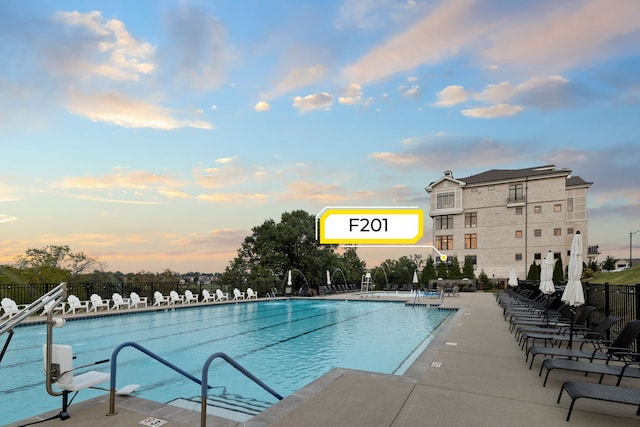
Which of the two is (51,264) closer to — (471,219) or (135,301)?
(135,301)

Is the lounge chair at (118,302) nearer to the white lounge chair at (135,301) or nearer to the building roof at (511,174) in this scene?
the white lounge chair at (135,301)

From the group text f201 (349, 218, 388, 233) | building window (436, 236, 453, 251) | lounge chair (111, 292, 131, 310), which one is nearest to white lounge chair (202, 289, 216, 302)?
lounge chair (111, 292, 131, 310)

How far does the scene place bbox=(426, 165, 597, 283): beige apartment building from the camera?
4431 cm

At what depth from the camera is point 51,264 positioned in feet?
95.8

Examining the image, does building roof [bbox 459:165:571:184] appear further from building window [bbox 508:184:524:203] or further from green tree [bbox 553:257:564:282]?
green tree [bbox 553:257:564:282]

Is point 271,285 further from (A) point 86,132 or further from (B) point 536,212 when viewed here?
(B) point 536,212

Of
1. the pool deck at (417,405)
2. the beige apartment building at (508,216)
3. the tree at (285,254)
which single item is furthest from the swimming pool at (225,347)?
the beige apartment building at (508,216)

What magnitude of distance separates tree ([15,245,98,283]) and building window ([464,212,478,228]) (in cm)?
4344

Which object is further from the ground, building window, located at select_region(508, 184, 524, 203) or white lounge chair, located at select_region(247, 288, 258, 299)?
building window, located at select_region(508, 184, 524, 203)

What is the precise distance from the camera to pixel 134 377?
809 cm

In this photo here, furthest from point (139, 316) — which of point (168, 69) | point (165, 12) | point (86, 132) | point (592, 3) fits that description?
point (592, 3)

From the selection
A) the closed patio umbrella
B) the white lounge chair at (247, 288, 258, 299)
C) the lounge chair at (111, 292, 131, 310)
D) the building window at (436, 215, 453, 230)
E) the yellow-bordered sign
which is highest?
the building window at (436, 215, 453, 230)

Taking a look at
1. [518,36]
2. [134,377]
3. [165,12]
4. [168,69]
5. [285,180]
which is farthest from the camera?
[285,180]

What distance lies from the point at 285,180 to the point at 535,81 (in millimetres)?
14525
